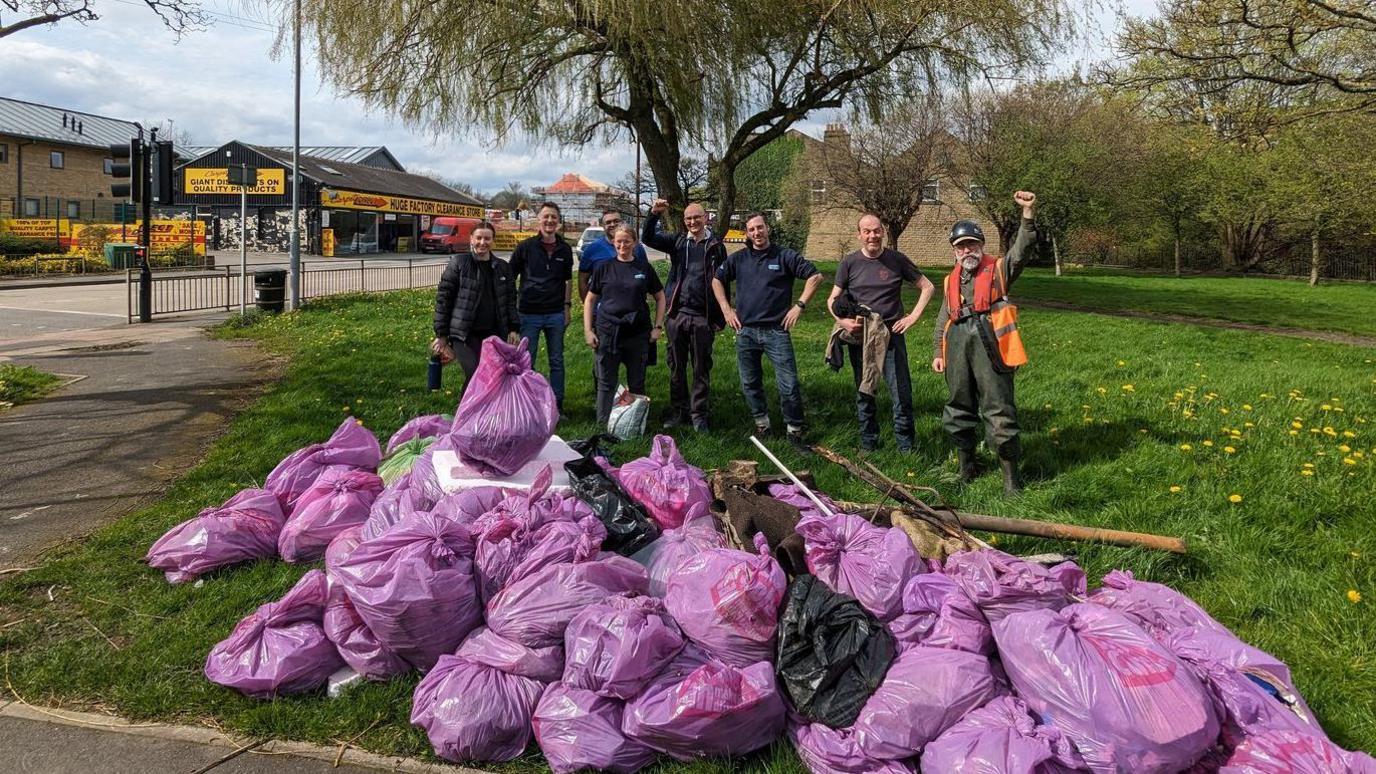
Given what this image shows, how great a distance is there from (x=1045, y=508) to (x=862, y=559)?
205 centimetres

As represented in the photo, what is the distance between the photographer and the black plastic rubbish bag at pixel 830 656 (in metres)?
2.83

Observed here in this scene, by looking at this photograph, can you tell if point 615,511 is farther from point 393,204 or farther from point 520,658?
point 393,204

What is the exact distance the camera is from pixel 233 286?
21.1 meters

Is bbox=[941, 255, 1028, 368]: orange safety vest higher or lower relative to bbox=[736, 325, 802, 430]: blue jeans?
higher

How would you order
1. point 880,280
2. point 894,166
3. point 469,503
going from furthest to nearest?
1. point 894,166
2. point 880,280
3. point 469,503

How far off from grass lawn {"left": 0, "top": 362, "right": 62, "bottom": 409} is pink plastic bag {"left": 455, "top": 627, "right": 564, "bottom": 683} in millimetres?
7062

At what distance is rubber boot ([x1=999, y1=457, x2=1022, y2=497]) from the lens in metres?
5.28

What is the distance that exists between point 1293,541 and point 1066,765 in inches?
106

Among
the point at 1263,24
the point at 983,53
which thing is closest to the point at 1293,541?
the point at 1263,24

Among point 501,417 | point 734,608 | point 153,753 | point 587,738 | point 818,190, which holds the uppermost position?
point 818,190

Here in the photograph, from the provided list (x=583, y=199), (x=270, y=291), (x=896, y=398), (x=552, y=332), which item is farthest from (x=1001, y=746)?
(x=583, y=199)

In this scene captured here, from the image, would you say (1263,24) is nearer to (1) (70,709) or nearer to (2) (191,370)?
(1) (70,709)

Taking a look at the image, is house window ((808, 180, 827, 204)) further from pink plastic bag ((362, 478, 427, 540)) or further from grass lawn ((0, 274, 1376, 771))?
pink plastic bag ((362, 478, 427, 540))

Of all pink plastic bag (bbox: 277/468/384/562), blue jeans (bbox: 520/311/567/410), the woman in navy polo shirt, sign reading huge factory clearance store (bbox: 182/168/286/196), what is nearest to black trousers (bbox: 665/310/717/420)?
the woman in navy polo shirt
